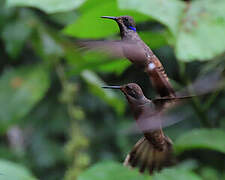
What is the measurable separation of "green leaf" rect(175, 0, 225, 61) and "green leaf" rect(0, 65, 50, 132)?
3.17 feet

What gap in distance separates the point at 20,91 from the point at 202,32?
1115 millimetres

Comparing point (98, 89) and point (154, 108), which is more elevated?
point (154, 108)

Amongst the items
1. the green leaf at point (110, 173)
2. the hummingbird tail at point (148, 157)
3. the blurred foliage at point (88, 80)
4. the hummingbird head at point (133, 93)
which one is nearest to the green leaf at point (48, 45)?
the blurred foliage at point (88, 80)

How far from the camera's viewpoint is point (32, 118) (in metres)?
2.80

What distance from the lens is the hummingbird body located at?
28.0 inches

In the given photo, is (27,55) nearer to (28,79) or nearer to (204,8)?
(28,79)

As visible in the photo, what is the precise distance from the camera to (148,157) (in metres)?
1.03

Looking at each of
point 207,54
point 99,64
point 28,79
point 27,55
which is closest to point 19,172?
point 99,64

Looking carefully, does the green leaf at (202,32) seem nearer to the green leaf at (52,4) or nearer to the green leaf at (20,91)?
the green leaf at (52,4)

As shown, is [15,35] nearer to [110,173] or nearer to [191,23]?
[110,173]

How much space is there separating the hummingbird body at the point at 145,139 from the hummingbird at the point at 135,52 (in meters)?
0.05

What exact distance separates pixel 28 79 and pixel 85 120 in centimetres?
103

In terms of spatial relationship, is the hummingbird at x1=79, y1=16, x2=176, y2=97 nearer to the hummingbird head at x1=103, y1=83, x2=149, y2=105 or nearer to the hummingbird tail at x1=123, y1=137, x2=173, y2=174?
the hummingbird head at x1=103, y1=83, x2=149, y2=105

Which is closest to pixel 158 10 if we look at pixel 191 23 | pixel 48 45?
pixel 191 23
